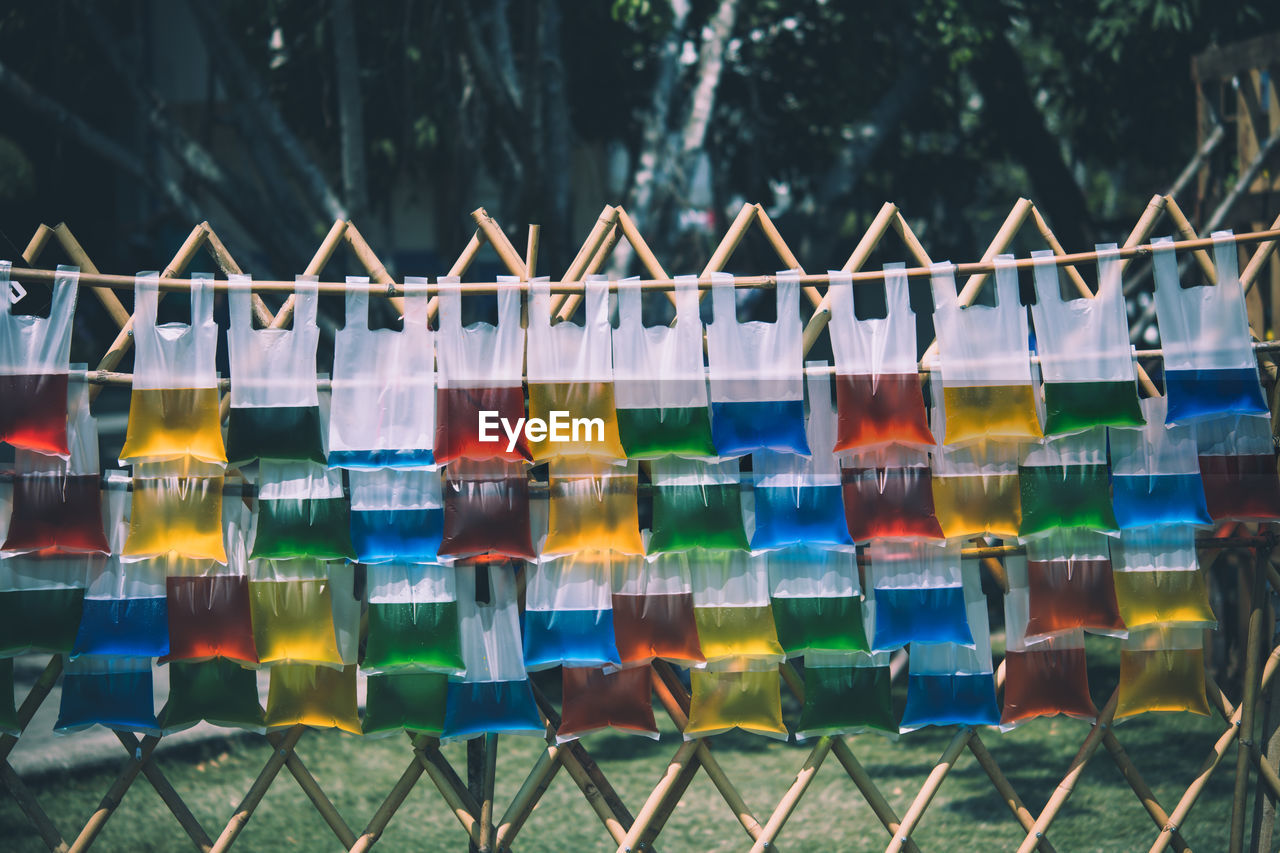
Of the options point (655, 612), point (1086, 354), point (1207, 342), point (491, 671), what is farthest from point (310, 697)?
point (1207, 342)

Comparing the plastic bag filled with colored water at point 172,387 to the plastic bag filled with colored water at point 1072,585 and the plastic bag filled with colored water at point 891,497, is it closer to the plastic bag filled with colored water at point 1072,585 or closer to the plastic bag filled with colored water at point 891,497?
the plastic bag filled with colored water at point 891,497

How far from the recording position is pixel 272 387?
2672 mm

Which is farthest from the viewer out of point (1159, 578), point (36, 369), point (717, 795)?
point (717, 795)

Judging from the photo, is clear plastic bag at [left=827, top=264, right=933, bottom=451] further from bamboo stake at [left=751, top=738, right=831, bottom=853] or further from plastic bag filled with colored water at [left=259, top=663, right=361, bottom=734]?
plastic bag filled with colored water at [left=259, top=663, right=361, bottom=734]

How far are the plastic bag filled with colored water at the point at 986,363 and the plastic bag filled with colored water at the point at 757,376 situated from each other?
0.34 meters

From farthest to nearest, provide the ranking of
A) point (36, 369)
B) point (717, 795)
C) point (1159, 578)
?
1. point (717, 795)
2. point (1159, 578)
3. point (36, 369)

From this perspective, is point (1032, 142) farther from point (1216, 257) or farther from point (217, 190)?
point (1216, 257)

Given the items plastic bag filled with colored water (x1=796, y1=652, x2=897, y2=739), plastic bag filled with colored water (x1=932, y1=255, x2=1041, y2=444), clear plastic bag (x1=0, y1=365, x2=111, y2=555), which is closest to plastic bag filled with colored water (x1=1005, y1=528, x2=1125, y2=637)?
plastic bag filled with colored water (x1=932, y1=255, x2=1041, y2=444)

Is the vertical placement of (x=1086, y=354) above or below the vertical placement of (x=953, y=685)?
above

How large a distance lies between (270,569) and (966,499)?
1655mm

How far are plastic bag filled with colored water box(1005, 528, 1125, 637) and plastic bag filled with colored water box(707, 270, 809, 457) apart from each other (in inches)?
25.7

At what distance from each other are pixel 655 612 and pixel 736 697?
0.29 meters

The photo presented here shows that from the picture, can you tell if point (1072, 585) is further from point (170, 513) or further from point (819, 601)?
point (170, 513)

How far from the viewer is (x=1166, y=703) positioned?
111 inches
